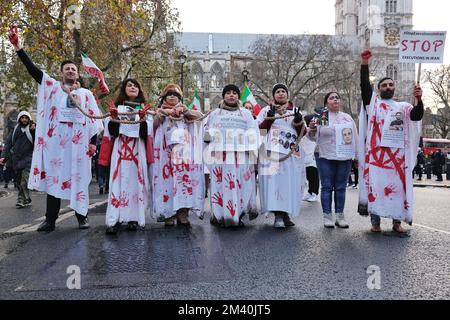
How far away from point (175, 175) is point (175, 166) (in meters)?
0.13

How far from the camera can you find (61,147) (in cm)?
667

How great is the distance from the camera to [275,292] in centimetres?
359

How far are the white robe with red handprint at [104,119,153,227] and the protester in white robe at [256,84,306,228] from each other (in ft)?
5.63

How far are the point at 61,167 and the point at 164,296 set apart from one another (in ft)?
12.2

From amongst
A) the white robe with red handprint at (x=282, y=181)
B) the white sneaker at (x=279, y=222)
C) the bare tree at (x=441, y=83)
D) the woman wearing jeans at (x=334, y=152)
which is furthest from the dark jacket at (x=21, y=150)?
the bare tree at (x=441, y=83)

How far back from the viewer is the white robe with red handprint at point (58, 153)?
21.7 feet

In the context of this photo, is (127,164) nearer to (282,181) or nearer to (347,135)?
(282,181)

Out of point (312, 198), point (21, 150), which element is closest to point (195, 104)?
point (312, 198)

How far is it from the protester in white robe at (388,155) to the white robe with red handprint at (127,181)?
296cm

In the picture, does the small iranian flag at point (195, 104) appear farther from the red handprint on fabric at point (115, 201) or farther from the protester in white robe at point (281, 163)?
the red handprint on fabric at point (115, 201)

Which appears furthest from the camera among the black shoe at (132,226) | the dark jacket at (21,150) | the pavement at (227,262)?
the dark jacket at (21,150)

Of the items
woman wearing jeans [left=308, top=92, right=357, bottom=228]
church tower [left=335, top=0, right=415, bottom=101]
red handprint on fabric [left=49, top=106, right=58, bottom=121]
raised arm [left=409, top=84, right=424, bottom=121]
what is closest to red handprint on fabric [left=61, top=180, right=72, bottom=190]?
red handprint on fabric [left=49, top=106, right=58, bottom=121]
